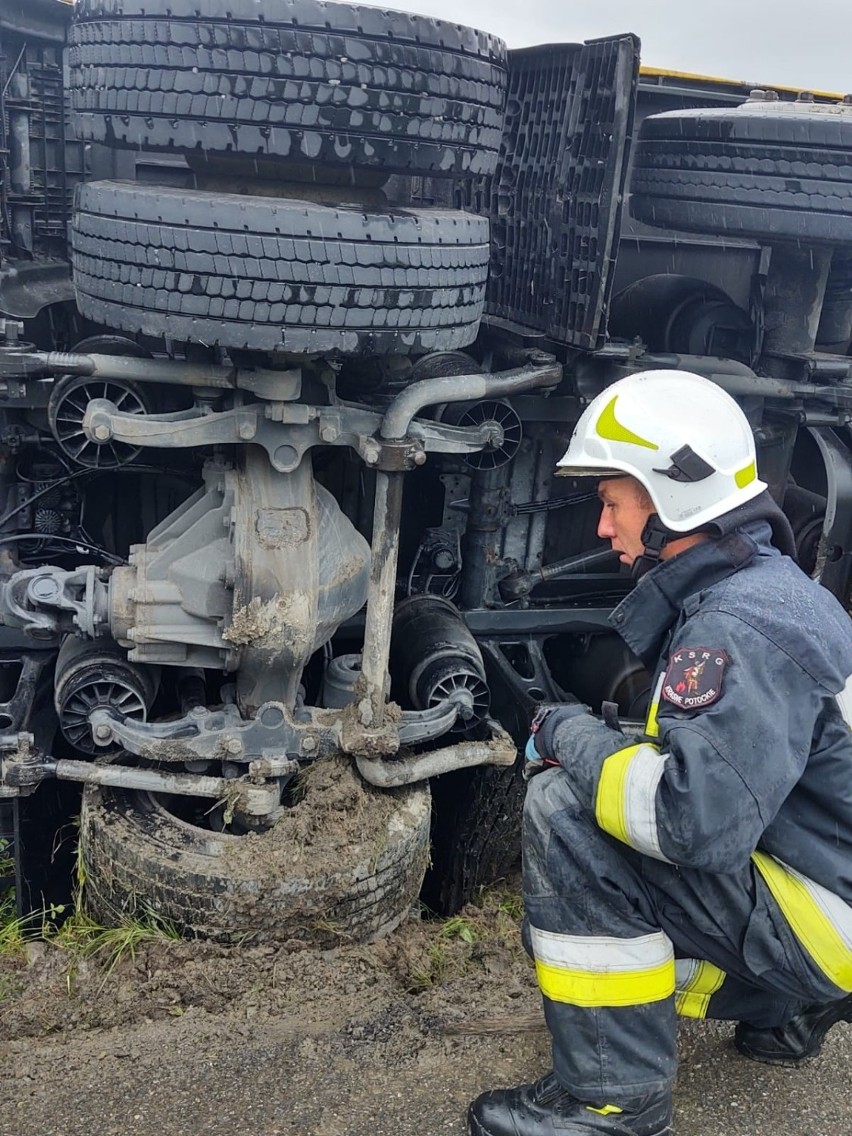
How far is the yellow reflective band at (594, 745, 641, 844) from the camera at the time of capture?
80.8 inches

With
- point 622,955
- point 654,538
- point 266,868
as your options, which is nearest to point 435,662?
point 266,868

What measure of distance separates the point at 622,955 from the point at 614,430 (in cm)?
114

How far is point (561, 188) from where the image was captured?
3.54m

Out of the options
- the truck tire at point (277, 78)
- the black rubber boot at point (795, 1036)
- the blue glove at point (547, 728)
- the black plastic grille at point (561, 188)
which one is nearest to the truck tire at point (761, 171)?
the black plastic grille at point (561, 188)

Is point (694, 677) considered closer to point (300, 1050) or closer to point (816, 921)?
point (816, 921)

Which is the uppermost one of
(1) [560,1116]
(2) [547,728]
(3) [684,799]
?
(3) [684,799]

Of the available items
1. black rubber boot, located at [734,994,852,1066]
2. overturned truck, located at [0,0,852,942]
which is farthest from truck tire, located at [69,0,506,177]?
black rubber boot, located at [734,994,852,1066]

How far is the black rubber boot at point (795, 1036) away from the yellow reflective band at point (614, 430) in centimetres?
141

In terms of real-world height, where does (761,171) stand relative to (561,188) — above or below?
above

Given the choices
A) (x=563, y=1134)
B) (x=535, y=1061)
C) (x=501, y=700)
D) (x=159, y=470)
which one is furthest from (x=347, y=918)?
(x=159, y=470)

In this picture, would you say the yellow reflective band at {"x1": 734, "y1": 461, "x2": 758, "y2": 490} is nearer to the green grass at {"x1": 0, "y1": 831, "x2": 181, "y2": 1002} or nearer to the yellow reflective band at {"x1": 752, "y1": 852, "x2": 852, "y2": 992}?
the yellow reflective band at {"x1": 752, "y1": 852, "x2": 852, "y2": 992}

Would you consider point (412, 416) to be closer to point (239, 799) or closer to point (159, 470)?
point (159, 470)

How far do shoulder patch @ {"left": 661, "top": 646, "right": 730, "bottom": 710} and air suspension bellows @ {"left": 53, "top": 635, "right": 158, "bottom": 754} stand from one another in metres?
1.73

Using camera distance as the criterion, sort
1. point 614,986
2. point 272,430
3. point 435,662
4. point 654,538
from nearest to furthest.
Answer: point 614,986, point 654,538, point 272,430, point 435,662
